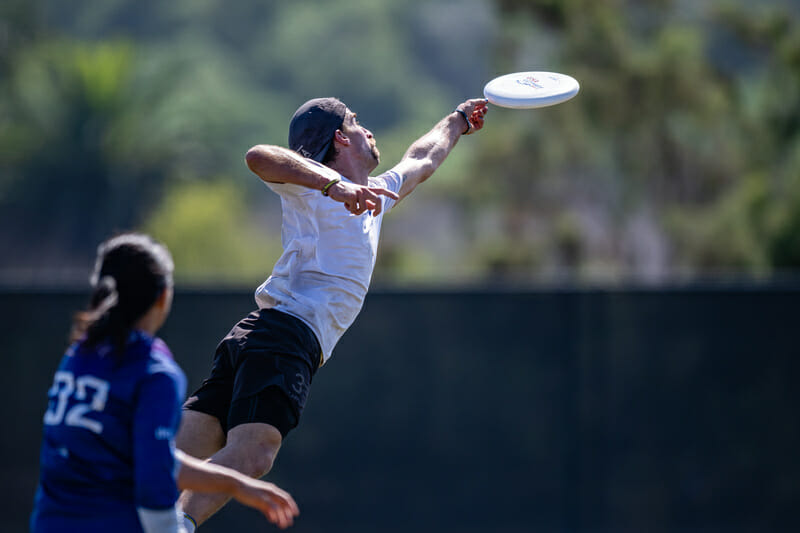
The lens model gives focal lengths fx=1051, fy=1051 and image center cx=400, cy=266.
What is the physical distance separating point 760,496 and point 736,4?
22.5 m

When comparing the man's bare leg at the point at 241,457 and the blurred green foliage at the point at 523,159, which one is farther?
the blurred green foliage at the point at 523,159

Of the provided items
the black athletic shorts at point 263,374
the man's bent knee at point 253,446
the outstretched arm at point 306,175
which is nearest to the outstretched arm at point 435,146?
the outstretched arm at point 306,175

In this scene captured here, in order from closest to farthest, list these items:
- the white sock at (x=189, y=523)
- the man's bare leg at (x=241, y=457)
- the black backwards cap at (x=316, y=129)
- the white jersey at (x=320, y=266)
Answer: the white sock at (x=189, y=523)
the man's bare leg at (x=241, y=457)
the white jersey at (x=320, y=266)
the black backwards cap at (x=316, y=129)

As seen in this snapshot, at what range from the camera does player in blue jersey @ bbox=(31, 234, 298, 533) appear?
9.97ft

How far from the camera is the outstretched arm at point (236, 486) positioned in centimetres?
320

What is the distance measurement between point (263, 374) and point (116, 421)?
51.7 inches

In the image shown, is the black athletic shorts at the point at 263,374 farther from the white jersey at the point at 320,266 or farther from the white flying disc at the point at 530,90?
the white flying disc at the point at 530,90

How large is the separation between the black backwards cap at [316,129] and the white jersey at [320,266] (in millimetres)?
255

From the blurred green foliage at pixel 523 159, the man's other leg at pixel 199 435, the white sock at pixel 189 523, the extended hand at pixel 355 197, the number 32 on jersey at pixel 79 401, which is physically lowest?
the white sock at pixel 189 523

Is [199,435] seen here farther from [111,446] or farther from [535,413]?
[535,413]

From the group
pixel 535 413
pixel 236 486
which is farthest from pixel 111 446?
pixel 535 413

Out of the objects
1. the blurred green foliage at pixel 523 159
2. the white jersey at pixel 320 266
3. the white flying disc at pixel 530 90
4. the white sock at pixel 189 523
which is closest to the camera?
the white sock at pixel 189 523

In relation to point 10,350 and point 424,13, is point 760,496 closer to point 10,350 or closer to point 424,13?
point 10,350

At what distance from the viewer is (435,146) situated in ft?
17.6
